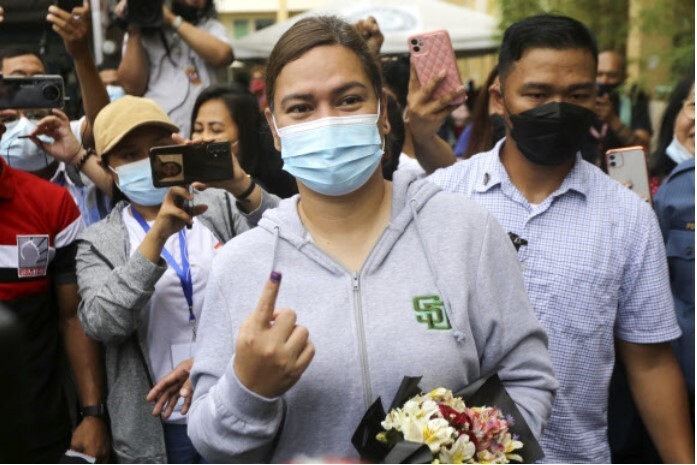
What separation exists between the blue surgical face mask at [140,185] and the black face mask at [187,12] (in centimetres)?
246

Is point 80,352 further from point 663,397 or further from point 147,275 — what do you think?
point 663,397

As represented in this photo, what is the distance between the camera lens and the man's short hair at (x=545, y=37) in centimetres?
332

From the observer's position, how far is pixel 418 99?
12.3 feet

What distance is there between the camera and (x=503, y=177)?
3.32m

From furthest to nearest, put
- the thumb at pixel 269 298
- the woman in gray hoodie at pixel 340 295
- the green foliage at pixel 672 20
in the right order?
the green foliage at pixel 672 20 → the woman in gray hoodie at pixel 340 295 → the thumb at pixel 269 298

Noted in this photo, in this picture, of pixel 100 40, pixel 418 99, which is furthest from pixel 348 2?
pixel 418 99

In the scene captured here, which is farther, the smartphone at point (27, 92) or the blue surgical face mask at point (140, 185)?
the smartphone at point (27, 92)

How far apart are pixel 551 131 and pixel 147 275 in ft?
4.72

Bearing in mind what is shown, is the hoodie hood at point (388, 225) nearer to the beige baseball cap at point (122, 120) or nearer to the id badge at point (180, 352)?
the id badge at point (180, 352)

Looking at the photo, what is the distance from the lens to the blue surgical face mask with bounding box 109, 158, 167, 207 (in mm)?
3570

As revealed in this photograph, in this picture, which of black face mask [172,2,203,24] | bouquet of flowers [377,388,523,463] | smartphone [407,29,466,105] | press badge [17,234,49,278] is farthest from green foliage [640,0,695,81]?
bouquet of flowers [377,388,523,463]

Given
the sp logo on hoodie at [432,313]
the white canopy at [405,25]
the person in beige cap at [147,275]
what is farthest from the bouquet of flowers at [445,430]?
the white canopy at [405,25]

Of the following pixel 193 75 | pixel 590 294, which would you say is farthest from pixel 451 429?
pixel 193 75

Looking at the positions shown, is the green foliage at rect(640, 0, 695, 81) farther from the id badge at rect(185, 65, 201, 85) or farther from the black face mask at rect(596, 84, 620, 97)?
the id badge at rect(185, 65, 201, 85)
